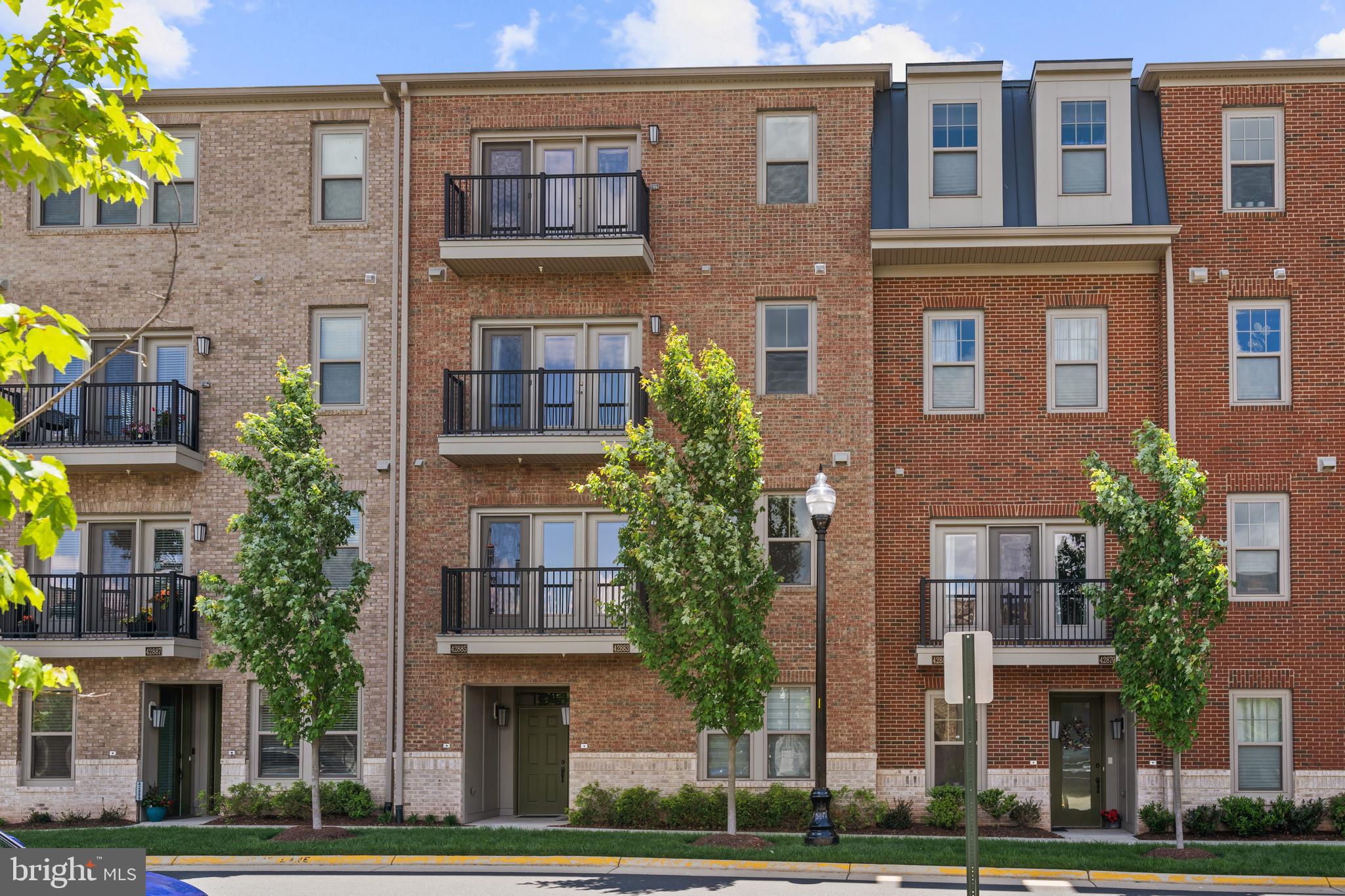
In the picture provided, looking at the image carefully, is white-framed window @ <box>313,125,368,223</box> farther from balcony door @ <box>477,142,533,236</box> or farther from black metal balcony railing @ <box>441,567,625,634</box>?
black metal balcony railing @ <box>441,567,625,634</box>

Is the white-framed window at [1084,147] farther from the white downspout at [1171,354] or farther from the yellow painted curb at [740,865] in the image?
the yellow painted curb at [740,865]

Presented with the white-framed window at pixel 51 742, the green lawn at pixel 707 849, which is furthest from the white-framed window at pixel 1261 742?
the white-framed window at pixel 51 742

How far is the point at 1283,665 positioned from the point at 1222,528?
2.34 m

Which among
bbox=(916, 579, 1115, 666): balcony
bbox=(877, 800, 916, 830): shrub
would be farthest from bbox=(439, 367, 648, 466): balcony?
bbox=(877, 800, 916, 830): shrub

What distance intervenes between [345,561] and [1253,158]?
1644 centimetres

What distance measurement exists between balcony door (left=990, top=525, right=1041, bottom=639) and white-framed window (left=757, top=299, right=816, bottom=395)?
4073 mm

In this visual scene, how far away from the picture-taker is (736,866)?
17.6m

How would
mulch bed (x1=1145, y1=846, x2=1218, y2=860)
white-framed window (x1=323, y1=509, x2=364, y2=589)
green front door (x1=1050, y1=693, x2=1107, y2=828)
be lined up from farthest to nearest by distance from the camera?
white-framed window (x1=323, y1=509, x2=364, y2=589) < green front door (x1=1050, y1=693, x2=1107, y2=828) < mulch bed (x1=1145, y1=846, x2=1218, y2=860)

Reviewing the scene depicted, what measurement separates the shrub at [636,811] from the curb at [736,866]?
384cm

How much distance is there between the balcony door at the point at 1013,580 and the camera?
22.3 meters

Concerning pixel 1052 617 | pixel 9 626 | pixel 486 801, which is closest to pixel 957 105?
pixel 1052 617

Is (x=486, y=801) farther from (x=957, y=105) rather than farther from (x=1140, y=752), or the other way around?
(x=957, y=105)

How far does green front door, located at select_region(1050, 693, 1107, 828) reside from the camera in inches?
904

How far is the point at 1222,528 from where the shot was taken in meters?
22.5
